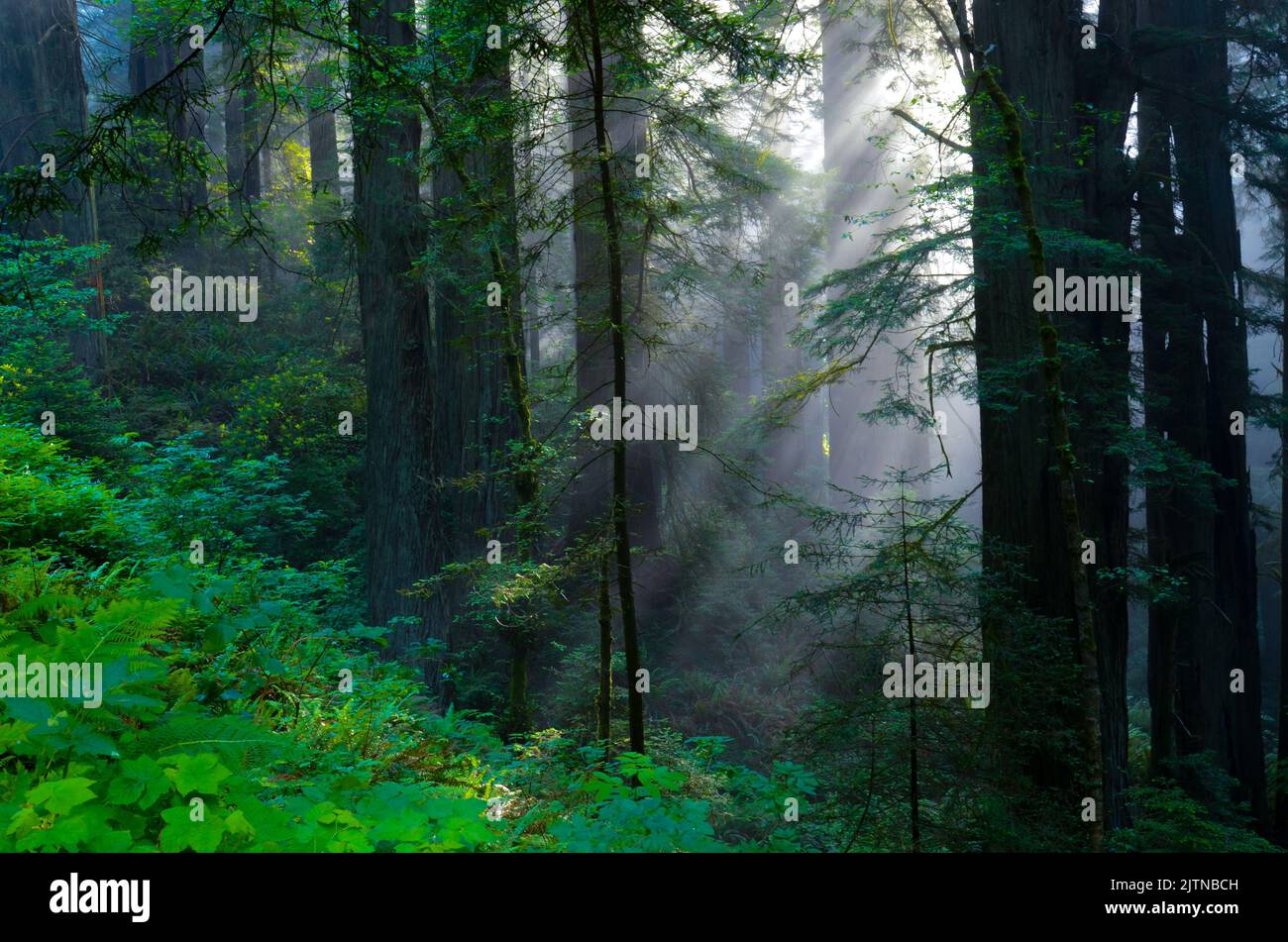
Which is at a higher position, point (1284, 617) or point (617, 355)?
point (617, 355)

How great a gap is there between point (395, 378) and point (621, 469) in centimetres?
552

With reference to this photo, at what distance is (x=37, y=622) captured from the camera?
4.27 metres

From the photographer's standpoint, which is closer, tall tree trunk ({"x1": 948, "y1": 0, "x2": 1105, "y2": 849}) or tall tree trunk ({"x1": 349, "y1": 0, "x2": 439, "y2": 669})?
tall tree trunk ({"x1": 948, "y1": 0, "x2": 1105, "y2": 849})

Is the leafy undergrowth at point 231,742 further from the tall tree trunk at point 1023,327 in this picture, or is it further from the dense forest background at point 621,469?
the tall tree trunk at point 1023,327

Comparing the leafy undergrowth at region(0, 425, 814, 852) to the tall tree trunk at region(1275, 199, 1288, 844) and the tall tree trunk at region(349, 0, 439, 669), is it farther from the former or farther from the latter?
the tall tree trunk at region(1275, 199, 1288, 844)

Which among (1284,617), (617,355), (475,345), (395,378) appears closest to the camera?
(617,355)

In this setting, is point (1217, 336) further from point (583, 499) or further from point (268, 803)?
point (268, 803)

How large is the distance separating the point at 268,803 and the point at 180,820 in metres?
0.73

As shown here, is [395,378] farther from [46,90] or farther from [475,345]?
[46,90]

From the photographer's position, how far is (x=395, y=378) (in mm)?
10914

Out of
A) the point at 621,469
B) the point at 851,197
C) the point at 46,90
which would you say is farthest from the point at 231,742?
the point at 851,197

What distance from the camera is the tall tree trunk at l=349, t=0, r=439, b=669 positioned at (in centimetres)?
1057

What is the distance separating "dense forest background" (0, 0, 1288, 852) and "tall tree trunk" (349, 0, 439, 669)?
0.05 meters

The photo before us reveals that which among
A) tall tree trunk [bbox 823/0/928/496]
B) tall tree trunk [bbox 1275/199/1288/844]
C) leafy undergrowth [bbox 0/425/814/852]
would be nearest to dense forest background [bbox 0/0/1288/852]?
leafy undergrowth [bbox 0/425/814/852]
